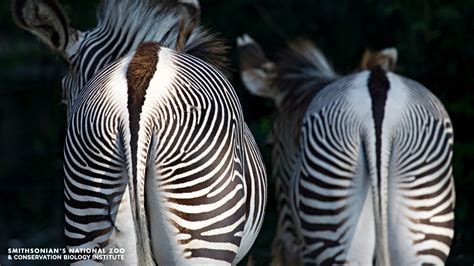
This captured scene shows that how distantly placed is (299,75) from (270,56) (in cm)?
401

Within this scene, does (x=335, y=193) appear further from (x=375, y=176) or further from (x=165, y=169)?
(x=165, y=169)

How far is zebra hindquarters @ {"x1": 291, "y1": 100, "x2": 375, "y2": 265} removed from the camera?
16.1 ft

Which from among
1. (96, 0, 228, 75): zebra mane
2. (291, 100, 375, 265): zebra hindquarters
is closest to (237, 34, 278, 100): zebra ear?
(291, 100, 375, 265): zebra hindquarters

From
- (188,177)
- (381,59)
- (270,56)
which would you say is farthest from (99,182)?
(270,56)

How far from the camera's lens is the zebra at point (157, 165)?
136 inches

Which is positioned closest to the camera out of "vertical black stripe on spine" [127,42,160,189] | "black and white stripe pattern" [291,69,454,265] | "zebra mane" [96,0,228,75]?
"vertical black stripe on spine" [127,42,160,189]

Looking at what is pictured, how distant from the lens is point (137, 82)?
3537 mm

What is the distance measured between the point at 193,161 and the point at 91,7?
676 centimetres

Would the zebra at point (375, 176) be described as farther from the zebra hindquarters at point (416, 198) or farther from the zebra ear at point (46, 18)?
the zebra ear at point (46, 18)

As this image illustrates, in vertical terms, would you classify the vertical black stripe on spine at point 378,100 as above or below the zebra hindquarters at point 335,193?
above

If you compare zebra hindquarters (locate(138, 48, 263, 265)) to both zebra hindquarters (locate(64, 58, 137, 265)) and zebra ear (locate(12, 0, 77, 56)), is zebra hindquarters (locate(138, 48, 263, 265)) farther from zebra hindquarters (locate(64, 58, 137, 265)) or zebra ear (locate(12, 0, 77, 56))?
zebra ear (locate(12, 0, 77, 56))

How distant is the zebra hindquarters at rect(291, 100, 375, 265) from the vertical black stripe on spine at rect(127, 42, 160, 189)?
5.08 feet

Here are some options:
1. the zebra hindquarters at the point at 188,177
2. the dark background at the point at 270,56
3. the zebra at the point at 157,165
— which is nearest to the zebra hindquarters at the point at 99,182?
the zebra at the point at 157,165

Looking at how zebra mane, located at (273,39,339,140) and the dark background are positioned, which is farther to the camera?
the dark background
